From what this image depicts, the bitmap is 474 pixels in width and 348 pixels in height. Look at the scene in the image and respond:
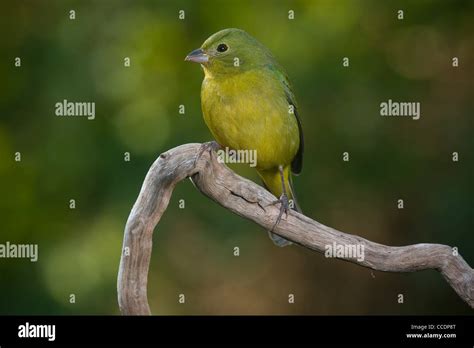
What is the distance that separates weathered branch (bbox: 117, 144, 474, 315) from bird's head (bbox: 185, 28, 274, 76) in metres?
0.82

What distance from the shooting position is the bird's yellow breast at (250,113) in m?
6.19

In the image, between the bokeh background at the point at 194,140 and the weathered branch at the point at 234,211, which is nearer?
the weathered branch at the point at 234,211

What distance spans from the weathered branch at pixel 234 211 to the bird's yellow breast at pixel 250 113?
0.34 m

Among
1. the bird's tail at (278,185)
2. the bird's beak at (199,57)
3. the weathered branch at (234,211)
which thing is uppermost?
the bird's beak at (199,57)

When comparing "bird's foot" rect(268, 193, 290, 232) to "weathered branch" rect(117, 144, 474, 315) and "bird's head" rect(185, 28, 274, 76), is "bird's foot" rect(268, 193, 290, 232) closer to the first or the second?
"weathered branch" rect(117, 144, 474, 315)

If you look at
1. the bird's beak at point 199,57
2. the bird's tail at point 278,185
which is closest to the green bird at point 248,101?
the bird's beak at point 199,57

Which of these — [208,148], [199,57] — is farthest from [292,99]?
[208,148]

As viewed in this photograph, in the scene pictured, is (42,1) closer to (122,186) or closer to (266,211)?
(122,186)

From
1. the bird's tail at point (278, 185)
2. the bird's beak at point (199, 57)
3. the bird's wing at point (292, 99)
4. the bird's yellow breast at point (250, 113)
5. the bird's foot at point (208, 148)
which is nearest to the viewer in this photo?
the bird's foot at point (208, 148)

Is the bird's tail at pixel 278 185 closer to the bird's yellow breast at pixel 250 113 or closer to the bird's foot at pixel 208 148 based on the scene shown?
the bird's yellow breast at pixel 250 113

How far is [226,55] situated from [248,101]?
440mm

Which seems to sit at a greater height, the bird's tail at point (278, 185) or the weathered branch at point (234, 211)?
the bird's tail at point (278, 185)

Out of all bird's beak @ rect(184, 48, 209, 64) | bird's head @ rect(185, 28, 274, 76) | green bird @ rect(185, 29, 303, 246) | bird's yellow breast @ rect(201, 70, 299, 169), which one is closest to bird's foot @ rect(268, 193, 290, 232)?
green bird @ rect(185, 29, 303, 246)

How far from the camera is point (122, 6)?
805 cm
